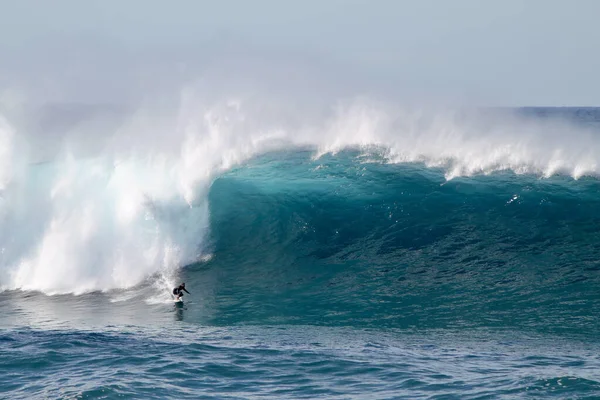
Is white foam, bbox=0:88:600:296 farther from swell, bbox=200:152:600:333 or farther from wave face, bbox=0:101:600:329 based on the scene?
swell, bbox=200:152:600:333

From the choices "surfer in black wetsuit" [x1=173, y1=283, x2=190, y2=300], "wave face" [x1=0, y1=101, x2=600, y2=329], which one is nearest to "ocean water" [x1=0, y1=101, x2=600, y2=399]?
"wave face" [x1=0, y1=101, x2=600, y2=329]

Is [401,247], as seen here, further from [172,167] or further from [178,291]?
[172,167]

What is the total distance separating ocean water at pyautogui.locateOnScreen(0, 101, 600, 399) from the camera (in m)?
12.5

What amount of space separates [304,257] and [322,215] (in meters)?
2.59

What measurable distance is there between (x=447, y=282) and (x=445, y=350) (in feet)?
15.1

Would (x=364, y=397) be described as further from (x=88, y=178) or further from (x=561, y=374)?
(x=88, y=178)

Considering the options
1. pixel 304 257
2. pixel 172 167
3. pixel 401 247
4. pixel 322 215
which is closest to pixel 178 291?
pixel 304 257

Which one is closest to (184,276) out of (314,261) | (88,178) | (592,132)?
(314,261)

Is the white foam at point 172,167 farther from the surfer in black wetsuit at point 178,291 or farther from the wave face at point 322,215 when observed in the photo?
the surfer in black wetsuit at point 178,291

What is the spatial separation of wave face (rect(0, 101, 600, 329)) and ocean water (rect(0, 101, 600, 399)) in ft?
0.24

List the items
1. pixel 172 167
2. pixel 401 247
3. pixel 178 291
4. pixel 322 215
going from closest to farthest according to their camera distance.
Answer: pixel 178 291, pixel 401 247, pixel 322 215, pixel 172 167

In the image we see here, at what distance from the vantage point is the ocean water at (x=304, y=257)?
12.5m

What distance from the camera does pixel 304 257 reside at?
20656mm

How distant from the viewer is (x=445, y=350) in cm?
1370
